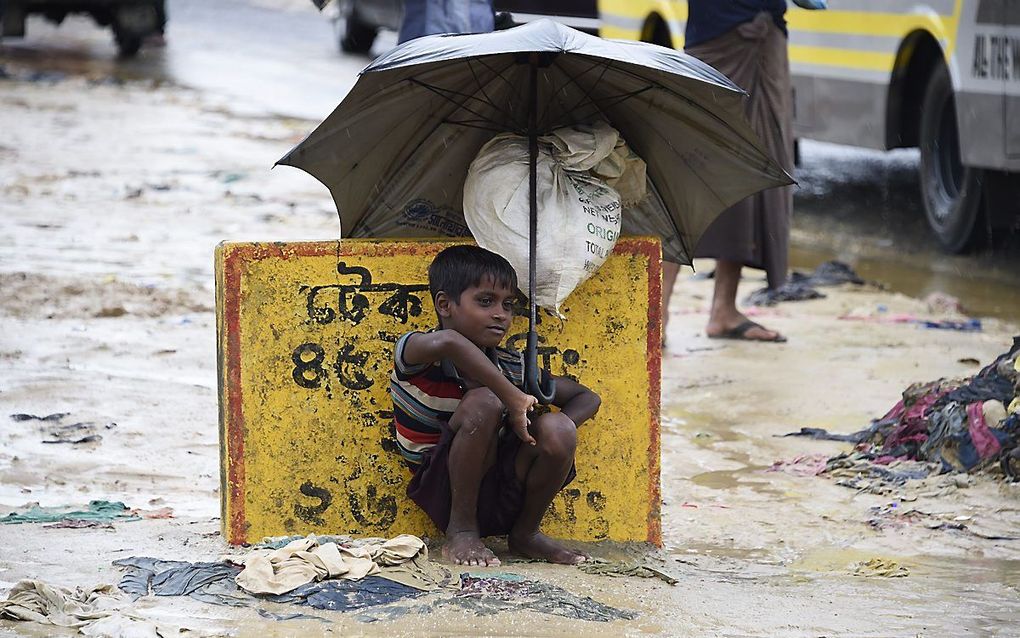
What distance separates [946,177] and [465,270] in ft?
20.0

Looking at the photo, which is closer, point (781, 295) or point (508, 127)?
point (508, 127)

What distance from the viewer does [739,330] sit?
6.85 m

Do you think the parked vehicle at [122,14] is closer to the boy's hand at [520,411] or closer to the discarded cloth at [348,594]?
the boy's hand at [520,411]

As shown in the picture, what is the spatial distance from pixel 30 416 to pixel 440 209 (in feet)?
6.43

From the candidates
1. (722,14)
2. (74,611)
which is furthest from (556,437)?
(722,14)

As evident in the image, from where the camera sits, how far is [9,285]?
696 centimetres

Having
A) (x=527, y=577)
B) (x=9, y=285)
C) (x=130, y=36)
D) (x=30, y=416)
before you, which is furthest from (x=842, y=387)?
(x=130, y=36)

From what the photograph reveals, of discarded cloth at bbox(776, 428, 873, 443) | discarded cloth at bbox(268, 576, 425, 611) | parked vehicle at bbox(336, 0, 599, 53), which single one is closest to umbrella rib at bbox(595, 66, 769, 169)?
discarded cloth at bbox(268, 576, 425, 611)

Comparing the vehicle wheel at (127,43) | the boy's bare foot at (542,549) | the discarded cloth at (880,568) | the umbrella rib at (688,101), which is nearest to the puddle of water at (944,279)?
the discarded cloth at (880,568)

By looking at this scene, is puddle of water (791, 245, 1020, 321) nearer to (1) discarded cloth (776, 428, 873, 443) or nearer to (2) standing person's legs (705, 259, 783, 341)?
(2) standing person's legs (705, 259, 783, 341)

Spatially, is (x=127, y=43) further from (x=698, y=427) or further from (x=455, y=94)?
(x=455, y=94)

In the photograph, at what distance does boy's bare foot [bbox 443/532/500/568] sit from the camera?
3.68 meters

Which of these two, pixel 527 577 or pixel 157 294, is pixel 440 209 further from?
pixel 157 294

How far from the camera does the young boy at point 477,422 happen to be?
11.8ft
